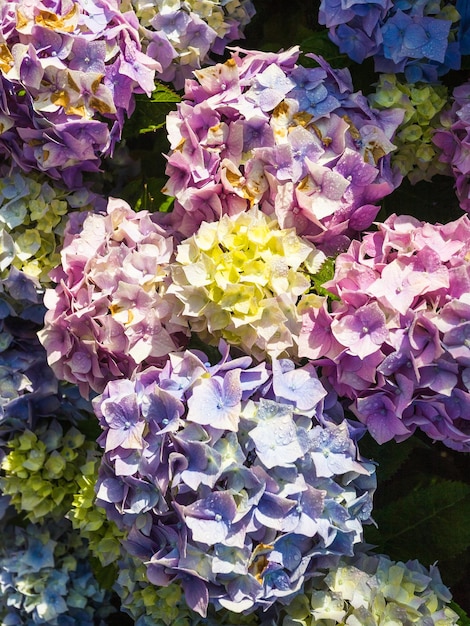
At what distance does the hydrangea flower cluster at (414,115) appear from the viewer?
1.10 metres

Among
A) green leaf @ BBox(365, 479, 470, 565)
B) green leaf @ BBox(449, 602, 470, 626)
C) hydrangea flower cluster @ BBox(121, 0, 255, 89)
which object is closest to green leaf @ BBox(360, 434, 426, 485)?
green leaf @ BBox(365, 479, 470, 565)

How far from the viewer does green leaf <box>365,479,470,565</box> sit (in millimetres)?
1199

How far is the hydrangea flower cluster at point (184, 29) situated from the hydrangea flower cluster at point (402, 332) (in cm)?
40

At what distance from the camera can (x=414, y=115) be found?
1120 mm

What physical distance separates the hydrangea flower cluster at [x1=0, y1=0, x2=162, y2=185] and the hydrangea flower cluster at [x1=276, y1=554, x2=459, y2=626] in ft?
2.10

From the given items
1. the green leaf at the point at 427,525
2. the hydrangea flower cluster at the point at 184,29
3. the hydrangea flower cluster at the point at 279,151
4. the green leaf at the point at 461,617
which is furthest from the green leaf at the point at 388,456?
the hydrangea flower cluster at the point at 184,29

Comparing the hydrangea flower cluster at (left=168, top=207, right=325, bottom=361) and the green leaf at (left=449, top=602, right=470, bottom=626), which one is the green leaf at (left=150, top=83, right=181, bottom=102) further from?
the green leaf at (left=449, top=602, right=470, bottom=626)

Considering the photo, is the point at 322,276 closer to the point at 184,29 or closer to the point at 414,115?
the point at 414,115

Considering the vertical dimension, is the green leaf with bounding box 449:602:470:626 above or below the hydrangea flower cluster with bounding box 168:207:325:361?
below

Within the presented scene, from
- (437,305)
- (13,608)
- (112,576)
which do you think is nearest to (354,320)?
(437,305)

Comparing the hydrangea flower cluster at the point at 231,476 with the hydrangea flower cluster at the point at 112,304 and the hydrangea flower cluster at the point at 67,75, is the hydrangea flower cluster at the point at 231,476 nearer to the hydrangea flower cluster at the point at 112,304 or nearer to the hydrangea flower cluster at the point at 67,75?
the hydrangea flower cluster at the point at 112,304

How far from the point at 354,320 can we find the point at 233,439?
19 centimetres

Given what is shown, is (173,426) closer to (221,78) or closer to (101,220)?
(101,220)

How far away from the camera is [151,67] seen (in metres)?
1.09
